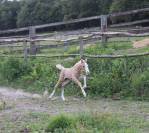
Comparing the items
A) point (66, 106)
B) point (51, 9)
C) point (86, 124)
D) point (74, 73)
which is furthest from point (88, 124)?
point (51, 9)

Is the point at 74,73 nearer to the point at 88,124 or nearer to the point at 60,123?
the point at 88,124

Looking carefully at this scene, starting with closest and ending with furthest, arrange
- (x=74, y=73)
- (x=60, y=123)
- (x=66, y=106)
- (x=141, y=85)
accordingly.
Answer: (x=60, y=123) → (x=66, y=106) → (x=141, y=85) → (x=74, y=73)

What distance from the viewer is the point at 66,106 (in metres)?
9.63

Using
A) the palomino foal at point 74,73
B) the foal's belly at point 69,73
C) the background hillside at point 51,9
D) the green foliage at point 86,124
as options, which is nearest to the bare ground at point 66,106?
the palomino foal at point 74,73

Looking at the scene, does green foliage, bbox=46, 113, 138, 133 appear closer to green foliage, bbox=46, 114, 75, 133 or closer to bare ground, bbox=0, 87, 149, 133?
green foliage, bbox=46, 114, 75, 133

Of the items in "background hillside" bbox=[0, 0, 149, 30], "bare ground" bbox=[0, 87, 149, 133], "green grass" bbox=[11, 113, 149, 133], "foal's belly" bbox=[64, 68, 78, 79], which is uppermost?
"background hillside" bbox=[0, 0, 149, 30]

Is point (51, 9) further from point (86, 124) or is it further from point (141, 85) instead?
point (86, 124)

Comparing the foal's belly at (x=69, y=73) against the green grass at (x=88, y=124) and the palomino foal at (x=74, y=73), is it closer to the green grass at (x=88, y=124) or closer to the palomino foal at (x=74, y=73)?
→ the palomino foal at (x=74, y=73)

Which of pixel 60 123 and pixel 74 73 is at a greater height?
pixel 74 73

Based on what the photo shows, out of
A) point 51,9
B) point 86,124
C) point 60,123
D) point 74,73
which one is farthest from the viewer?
point 51,9

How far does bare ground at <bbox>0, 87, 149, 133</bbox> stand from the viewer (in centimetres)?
855

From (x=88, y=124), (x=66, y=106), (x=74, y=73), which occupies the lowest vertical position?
(x=66, y=106)

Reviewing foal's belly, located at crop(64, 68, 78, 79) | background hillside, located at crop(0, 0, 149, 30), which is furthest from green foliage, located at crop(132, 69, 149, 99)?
background hillside, located at crop(0, 0, 149, 30)

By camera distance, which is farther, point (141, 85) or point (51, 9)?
point (51, 9)
